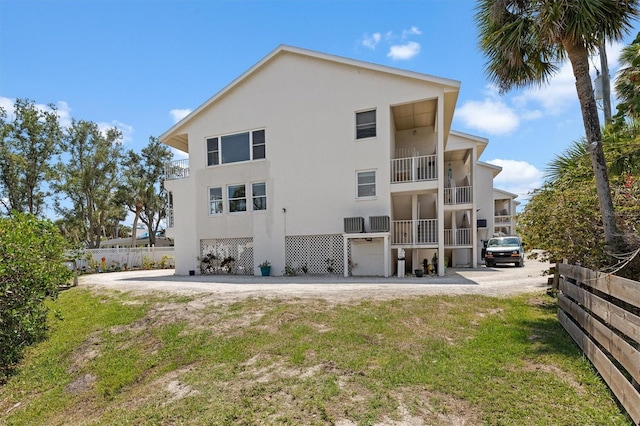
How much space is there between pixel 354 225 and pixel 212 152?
29.1ft

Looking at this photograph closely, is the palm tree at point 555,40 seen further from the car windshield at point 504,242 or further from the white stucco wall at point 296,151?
the car windshield at point 504,242

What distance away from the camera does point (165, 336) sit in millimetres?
7000

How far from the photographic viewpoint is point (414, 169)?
1430cm

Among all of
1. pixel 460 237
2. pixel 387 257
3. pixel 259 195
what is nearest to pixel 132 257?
pixel 259 195

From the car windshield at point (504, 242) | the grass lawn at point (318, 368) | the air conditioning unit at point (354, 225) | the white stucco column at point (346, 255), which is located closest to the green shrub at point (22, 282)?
the grass lawn at point (318, 368)

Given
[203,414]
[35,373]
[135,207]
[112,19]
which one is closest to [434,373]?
[203,414]

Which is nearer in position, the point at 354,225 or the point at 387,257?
the point at 387,257

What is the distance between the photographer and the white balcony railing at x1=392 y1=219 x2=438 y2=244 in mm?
14508

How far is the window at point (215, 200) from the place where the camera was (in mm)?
17359

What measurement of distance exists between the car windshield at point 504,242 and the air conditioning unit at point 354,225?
935 cm

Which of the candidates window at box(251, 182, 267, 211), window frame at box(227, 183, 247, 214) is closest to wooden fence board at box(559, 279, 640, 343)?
window at box(251, 182, 267, 211)

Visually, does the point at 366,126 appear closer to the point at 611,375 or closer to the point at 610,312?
the point at 610,312

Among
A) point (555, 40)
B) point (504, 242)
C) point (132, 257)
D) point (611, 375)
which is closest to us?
point (611, 375)

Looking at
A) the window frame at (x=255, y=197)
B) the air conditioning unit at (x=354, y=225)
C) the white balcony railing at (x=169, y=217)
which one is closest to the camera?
the air conditioning unit at (x=354, y=225)
